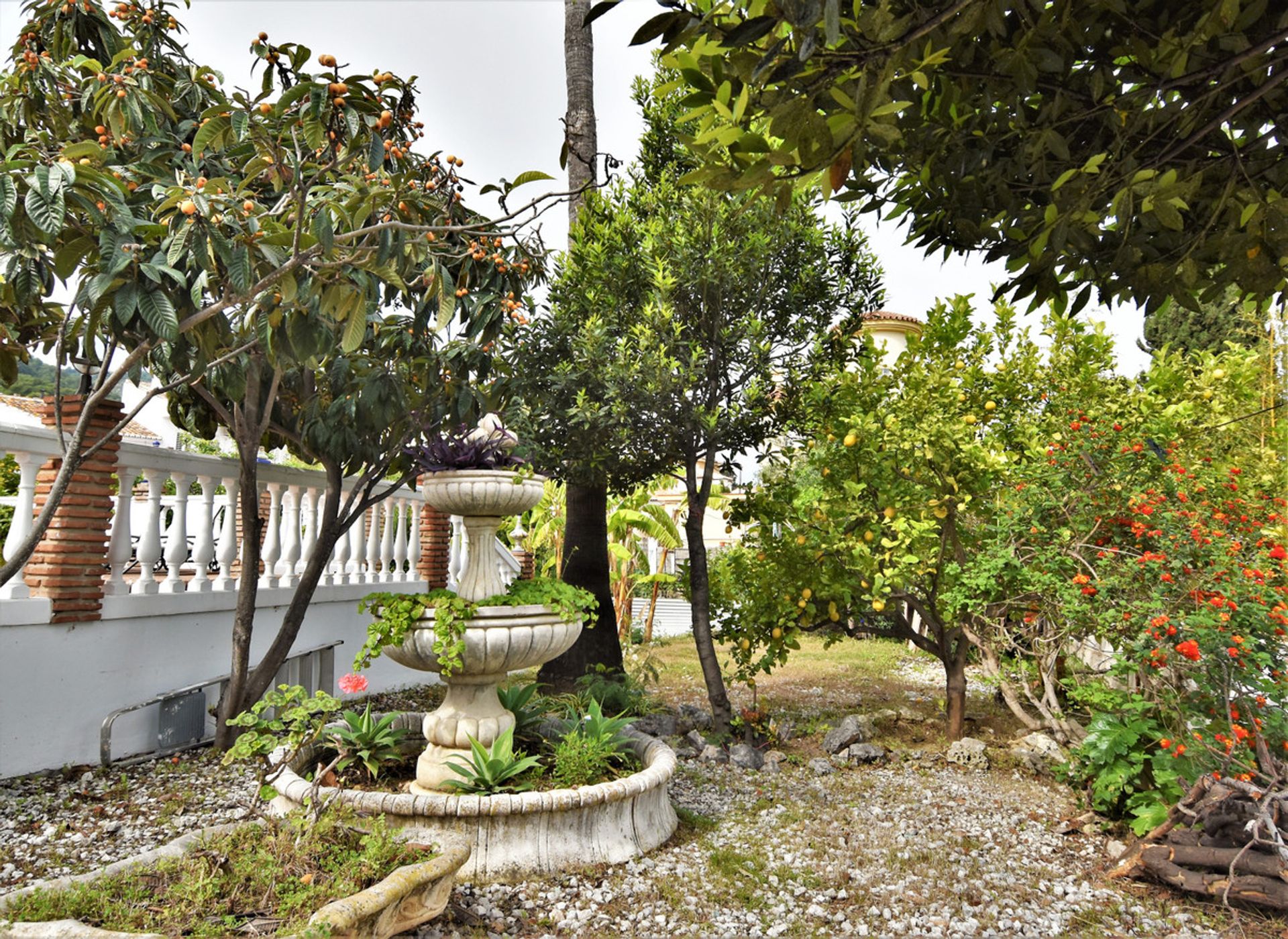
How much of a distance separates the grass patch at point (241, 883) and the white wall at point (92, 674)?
2985 millimetres

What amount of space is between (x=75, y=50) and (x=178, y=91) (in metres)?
0.58

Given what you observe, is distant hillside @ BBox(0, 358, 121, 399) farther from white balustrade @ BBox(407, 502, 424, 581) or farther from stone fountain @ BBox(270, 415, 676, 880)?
white balustrade @ BBox(407, 502, 424, 581)

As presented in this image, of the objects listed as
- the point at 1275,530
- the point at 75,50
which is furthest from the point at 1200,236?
the point at 75,50

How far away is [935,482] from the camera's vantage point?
6555 millimetres

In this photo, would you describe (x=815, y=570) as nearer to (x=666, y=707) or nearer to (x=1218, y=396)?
(x=666, y=707)

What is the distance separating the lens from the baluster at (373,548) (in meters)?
8.54

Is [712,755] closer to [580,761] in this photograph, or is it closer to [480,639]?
[580,761]

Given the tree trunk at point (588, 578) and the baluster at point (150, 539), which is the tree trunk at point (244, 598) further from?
the tree trunk at point (588, 578)

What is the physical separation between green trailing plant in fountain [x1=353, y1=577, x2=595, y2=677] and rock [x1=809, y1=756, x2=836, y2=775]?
98.6 inches

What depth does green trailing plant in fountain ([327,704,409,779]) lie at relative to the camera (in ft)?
15.7

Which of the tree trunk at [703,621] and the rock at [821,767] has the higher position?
the tree trunk at [703,621]

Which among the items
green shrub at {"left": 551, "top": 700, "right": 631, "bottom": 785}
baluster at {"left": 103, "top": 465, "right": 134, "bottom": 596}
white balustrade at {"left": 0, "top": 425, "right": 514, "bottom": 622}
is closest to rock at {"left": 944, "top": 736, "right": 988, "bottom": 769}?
green shrub at {"left": 551, "top": 700, "right": 631, "bottom": 785}

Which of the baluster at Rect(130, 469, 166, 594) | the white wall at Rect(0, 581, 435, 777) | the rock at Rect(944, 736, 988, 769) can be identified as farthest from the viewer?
the rock at Rect(944, 736, 988, 769)

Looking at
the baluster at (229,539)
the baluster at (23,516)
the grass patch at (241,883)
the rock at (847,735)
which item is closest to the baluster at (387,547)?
the baluster at (229,539)
